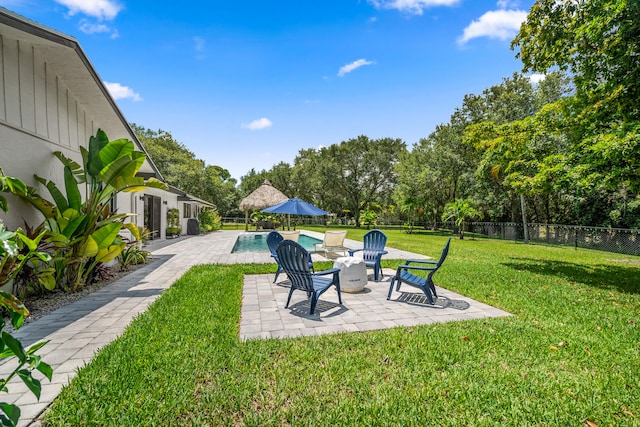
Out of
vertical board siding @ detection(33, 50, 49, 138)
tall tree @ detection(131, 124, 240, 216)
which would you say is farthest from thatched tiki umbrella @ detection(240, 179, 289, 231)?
vertical board siding @ detection(33, 50, 49, 138)

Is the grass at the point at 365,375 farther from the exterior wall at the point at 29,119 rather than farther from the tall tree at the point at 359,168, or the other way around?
the tall tree at the point at 359,168

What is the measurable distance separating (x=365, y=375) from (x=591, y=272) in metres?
10.2

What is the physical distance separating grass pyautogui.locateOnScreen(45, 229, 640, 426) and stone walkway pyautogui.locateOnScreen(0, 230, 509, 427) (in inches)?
9.8

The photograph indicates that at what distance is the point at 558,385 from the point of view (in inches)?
113

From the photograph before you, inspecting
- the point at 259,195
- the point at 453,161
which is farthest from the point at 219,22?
the point at 453,161

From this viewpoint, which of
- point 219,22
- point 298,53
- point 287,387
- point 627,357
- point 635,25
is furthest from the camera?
point 298,53

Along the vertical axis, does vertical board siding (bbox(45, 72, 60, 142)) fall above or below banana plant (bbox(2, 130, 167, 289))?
above

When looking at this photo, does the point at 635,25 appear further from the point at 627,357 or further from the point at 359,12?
the point at 627,357

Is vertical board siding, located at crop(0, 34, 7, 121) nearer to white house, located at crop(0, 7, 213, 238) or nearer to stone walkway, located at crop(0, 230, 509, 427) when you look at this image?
white house, located at crop(0, 7, 213, 238)

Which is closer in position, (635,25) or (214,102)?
(635,25)

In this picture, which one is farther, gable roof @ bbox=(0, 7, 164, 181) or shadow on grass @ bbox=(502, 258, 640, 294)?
shadow on grass @ bbox=(502, 258, 640, 294)

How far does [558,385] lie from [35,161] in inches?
332

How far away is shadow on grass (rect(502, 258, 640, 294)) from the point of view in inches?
296

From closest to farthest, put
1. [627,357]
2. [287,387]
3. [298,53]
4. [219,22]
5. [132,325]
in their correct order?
1. [287,387]
2. [627,357]
3. [132,325]
4. [219,22]
5. [298,53]
